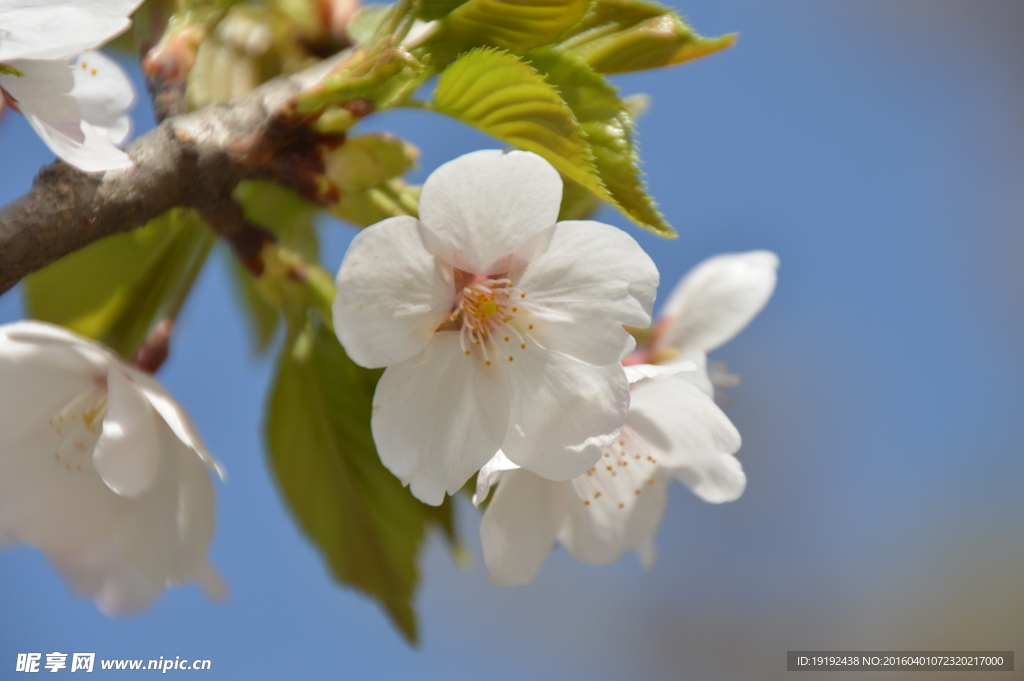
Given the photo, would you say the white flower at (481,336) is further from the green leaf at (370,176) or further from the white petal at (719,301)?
the white petal at (719,301)

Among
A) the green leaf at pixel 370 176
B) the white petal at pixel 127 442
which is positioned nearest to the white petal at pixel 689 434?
the green leaf at pixel 370 176

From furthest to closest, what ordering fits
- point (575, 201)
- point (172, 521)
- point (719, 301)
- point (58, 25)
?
1. point (719, 301)
2. point (575, 201)
3. point (172, 521)
4. point (58, 25)

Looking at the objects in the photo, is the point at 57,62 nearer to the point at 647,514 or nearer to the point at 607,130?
the point at 607,130

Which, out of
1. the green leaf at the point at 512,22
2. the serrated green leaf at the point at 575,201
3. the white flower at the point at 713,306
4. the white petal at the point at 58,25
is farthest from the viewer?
the white flower at the point at 713,306

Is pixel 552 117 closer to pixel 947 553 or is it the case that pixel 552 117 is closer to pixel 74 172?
pixel 74 172

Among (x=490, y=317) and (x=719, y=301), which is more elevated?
(x=490, y=317)

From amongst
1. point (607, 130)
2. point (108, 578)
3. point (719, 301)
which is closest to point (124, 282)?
point (108, 578)

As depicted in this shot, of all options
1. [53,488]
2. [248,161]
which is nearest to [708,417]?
[248,161]

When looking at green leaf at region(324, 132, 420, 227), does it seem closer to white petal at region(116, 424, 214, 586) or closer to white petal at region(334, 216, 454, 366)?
white petal at region(334, 216, 454, 366)
